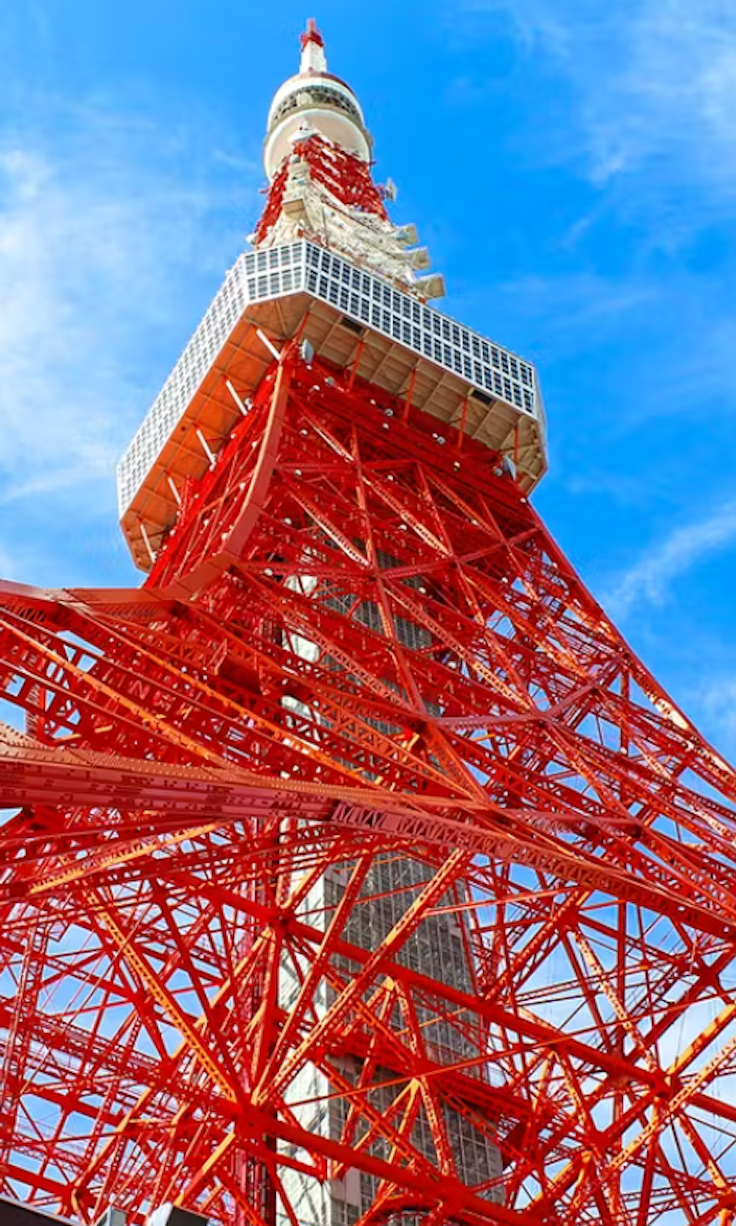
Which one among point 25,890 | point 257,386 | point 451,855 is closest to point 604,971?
point 451,855

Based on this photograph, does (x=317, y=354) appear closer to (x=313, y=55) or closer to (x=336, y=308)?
(x=336, y=308)

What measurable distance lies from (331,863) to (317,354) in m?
12.2

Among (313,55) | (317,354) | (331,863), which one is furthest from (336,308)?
(313,55)

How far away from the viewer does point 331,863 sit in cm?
1616

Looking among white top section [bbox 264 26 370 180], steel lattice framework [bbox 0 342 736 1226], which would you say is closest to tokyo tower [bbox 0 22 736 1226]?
steel lattice framework [bbox 0 342 736 1226]

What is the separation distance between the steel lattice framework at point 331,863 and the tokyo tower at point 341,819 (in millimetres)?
54

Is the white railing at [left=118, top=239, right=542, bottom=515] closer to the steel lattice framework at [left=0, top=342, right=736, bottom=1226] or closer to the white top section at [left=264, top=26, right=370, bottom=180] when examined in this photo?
the steel lattice framework at [left=0, top=342, right=736, bottom=1226]

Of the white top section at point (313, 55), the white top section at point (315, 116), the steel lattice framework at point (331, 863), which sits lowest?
the steel lattice framework at point (331, 863)

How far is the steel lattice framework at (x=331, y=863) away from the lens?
11.7m

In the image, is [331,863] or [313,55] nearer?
[331,863]

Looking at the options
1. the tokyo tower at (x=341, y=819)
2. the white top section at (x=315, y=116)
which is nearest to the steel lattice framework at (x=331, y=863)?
the tokyo tower at (x=341, y=819)

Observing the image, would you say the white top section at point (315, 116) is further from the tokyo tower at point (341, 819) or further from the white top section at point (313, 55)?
the tokyo tower at point (341, 819)

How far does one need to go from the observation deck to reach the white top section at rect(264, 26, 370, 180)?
11.4 metres

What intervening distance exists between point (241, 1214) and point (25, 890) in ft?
16.0
